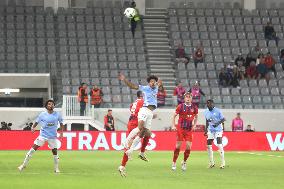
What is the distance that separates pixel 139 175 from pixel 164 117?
2327 cm

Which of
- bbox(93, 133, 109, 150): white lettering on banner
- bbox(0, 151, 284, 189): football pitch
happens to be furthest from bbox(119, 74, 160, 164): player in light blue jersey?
bbox(93, 133, 109, 150): white lettering on banner

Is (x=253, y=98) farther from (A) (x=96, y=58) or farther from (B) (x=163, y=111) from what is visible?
(A) (x=96, y=58)

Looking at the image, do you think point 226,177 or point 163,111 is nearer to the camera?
point 226,177

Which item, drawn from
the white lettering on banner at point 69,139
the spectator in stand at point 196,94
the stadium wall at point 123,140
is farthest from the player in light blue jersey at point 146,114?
the spectator in stand at point 196,94

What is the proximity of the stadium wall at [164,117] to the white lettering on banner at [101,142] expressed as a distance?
4.43 m

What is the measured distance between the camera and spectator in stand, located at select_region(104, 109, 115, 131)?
1645 inches

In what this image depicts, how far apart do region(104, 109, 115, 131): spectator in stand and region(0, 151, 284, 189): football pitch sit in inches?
434

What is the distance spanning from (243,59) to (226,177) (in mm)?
28411

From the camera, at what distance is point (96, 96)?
145 ft

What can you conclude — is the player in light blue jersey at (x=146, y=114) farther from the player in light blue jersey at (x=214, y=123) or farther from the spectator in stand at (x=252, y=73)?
the spectator in stand at (x=252, y=73)

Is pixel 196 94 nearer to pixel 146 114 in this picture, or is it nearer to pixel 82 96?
pixel 82 96

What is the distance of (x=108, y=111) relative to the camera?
138 ft

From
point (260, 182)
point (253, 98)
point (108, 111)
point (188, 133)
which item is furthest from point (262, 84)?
point (260, 182)

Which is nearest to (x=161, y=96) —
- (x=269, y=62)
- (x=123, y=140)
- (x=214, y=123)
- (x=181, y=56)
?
(x=123, y=140)
